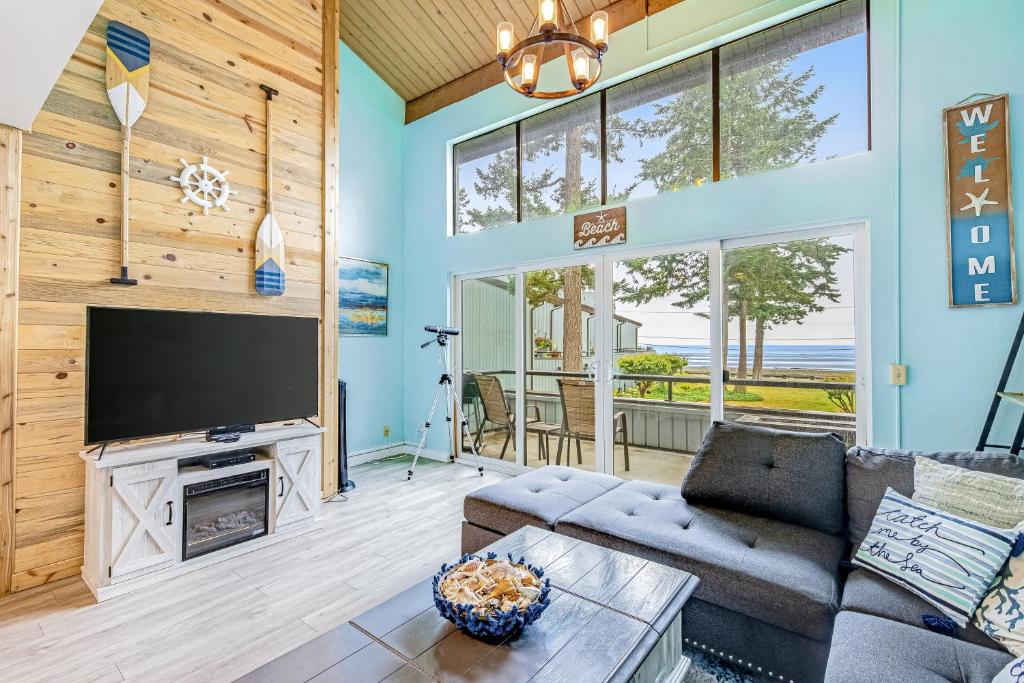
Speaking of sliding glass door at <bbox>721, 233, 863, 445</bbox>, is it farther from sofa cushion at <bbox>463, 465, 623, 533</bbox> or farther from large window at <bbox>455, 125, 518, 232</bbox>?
large window at <bbox>455, 125, 518, 232</bbox>

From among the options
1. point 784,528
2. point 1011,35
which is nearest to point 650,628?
point 784,528

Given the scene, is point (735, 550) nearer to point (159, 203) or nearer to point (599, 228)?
point (599, 228)

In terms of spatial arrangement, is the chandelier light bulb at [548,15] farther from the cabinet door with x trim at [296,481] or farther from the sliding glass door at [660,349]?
the cabinet door with x trim at [296,481]

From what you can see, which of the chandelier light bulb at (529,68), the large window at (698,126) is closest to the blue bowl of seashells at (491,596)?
the chandelier light bulb at (529,68)

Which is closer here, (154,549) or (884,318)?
(154,549)

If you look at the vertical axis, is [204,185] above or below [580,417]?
above

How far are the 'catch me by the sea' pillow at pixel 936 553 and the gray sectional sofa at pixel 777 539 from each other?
0.17 feet

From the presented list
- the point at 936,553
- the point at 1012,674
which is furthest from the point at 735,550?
the point at 1012,674

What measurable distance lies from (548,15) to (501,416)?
3.50 meters

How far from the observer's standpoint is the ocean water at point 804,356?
3.04 metres

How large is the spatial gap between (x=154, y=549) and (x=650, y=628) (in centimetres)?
263

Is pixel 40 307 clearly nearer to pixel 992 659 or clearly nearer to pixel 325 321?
pixel 325 321

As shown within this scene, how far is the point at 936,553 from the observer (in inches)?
63.0

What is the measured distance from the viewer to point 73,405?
2666 mm
